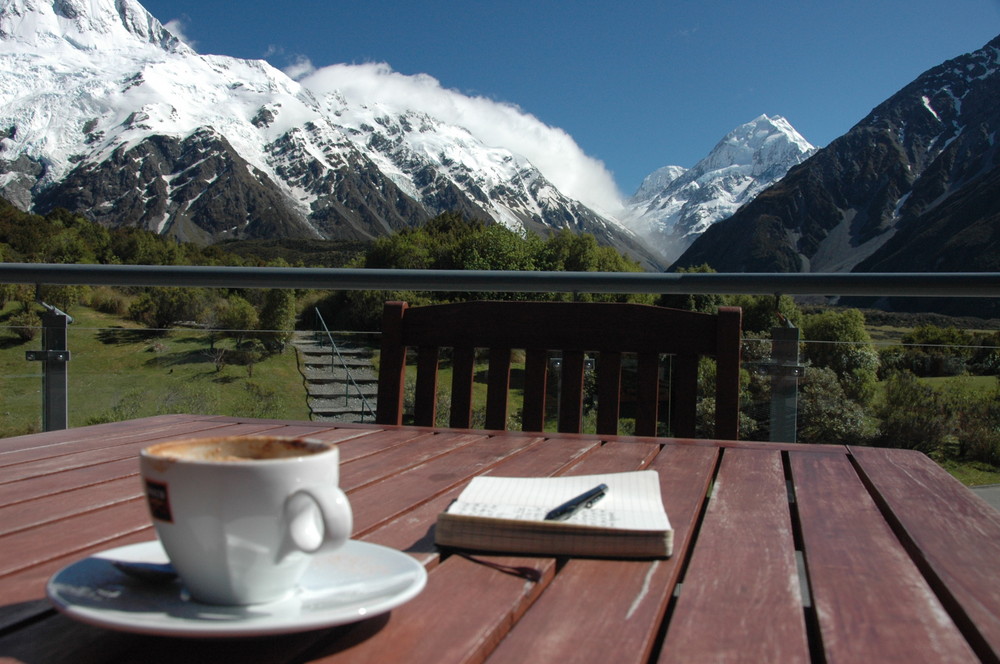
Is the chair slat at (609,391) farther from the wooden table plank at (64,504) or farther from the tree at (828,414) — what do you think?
the wooden table plank at (64,504)

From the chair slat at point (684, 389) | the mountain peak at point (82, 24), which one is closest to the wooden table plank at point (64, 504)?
the chair slat at point (684, 389)

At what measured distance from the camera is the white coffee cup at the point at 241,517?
487mm

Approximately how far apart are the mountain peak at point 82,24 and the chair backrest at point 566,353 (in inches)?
7743

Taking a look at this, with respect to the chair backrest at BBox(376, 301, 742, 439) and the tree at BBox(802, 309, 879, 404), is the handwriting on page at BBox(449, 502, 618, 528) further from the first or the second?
the tree at BBox(802, 309, 879, 404)

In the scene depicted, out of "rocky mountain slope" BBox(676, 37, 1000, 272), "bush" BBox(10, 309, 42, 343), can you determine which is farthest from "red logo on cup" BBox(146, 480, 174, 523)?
"rocky mountain slope" BBox(676, 37, 1000, 272)

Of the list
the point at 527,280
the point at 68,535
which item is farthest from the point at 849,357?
the point at 68,535

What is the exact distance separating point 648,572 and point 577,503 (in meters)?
0.13

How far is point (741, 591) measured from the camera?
64cm

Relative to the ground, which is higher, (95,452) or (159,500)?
(159,500)

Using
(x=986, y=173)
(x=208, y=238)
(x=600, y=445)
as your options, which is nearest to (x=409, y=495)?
(x=600, y=445)

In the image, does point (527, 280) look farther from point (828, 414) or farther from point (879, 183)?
point (879, 183)

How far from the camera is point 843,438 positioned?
2.33m

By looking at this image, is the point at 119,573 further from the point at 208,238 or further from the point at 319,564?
the point at 208,238

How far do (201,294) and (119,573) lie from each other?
3109mm
